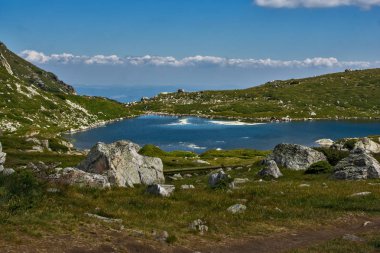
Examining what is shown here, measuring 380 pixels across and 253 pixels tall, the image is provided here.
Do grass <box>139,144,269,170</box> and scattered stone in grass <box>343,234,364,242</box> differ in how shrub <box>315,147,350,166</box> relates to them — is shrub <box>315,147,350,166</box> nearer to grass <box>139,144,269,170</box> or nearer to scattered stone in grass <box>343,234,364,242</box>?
grass <box>139,144,269,170</box>

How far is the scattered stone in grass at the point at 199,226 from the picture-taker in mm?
23400

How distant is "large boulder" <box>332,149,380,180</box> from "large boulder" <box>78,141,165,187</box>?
1901 centimetres

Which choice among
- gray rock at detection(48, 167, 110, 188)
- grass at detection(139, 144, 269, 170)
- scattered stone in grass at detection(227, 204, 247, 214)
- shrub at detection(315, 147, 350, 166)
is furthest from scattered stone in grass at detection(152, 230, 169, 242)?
grass at detection(139, 144, 269, 170)

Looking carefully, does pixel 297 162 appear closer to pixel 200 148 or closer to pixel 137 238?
pixel 137 238

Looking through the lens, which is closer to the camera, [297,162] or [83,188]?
[83,188]

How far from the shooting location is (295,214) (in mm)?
27641

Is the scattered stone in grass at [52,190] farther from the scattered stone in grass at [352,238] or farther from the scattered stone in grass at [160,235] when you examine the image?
the scattered stone in grass at [352,238]

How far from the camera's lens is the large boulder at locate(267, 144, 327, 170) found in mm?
58425

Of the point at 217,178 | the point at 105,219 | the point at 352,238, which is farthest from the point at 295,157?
the point at 105,219

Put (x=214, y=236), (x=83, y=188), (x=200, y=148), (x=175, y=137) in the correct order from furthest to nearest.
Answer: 1. (x=175, y=137)
2. (x=200, y=148)
3. (x=83, y=188)
4. (x=214, y=236)

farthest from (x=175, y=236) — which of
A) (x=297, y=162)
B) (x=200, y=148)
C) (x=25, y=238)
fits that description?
(x=200, y=148)

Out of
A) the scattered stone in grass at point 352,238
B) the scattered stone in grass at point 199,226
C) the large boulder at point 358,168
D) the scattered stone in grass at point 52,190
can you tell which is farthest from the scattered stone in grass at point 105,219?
the large boulder at point 358,168

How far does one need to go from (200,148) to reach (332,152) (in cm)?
9287

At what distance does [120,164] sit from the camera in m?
45.1
